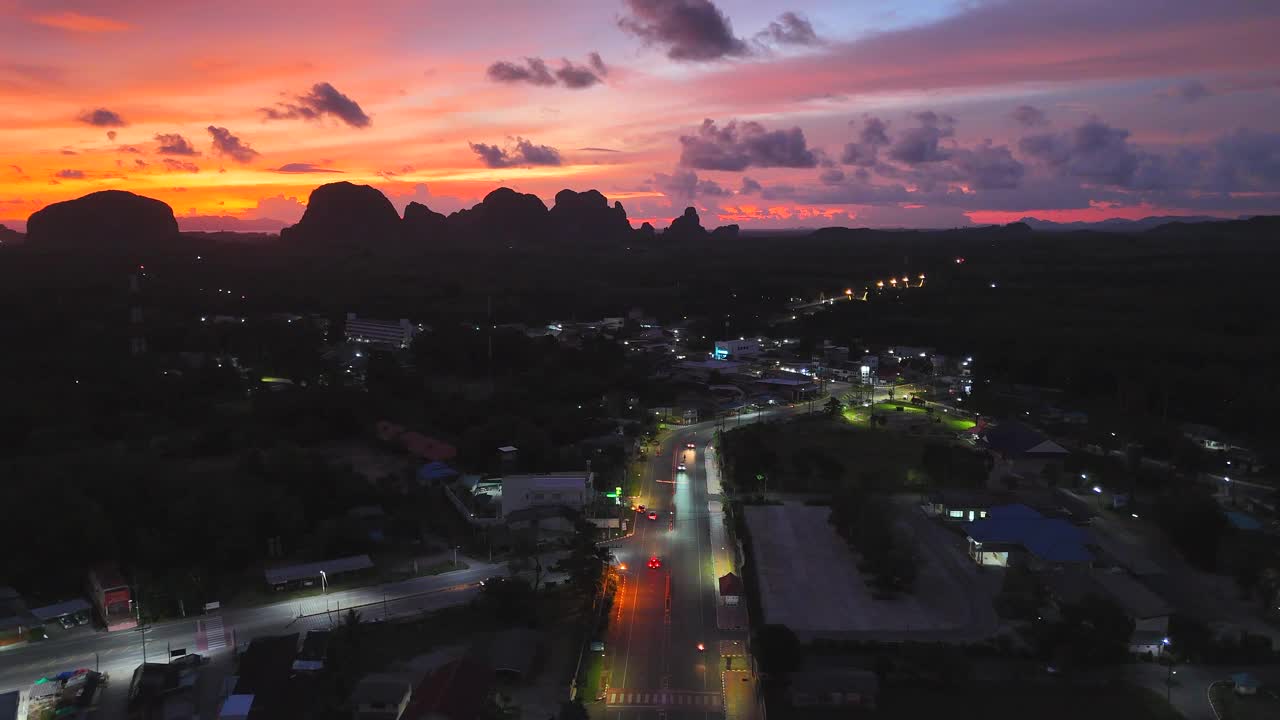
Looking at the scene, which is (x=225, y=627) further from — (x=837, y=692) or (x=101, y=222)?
(x=101, y=222)

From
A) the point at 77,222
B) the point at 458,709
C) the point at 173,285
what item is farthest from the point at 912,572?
the point at 77,222

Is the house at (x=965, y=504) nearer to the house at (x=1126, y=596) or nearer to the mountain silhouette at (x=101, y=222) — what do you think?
the house at (x=1126, y=596)

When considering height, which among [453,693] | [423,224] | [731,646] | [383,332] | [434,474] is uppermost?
[423,224]

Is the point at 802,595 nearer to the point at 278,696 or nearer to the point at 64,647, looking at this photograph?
the point at 278,696

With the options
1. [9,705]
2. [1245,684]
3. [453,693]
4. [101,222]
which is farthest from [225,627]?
[101,222]

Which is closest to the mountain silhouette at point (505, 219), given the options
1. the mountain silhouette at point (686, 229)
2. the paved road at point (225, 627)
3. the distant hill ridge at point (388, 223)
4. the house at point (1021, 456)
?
the distant hill ridge at point (388, 223)

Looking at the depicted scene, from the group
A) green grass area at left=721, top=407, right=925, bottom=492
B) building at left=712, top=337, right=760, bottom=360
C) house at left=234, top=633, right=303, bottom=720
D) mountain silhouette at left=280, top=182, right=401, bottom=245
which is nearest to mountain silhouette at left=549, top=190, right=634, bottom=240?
mountain silhouette at left=280, top=182, right=401, bottom=245

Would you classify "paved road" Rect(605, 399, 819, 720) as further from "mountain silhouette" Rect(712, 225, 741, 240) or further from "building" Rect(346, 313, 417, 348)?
"mountain silhouette" Rect(712, 225, 741, 240)
